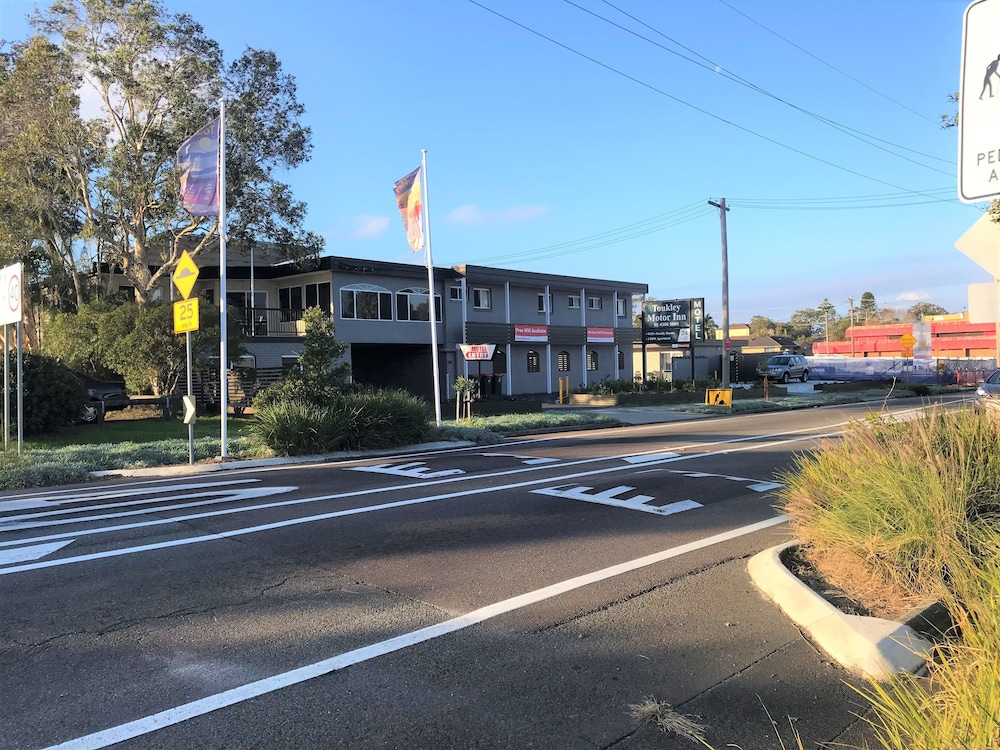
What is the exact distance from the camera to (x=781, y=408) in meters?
30.6

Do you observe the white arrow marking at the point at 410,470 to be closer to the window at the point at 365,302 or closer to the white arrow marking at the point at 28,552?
the white arrow marking at the point at 28,552

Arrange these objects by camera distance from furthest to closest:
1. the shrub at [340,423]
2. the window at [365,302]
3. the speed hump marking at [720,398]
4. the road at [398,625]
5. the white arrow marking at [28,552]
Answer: the window at [365,302] < the speed hump marking at [720,398] < the shrub at [340,423] < the white arrow marking at [28,552] < the road at [398,625]

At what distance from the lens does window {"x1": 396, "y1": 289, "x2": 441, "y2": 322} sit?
33812mm

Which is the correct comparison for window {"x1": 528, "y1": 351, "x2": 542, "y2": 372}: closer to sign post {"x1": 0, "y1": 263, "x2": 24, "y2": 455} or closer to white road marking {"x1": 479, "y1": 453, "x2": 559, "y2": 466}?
white road marking {"x1": 479, "y1": 453, "x2": 559, "y2": 466}

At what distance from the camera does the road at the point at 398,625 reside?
11.6 feet

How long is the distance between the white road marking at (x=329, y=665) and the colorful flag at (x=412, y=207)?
1416cm

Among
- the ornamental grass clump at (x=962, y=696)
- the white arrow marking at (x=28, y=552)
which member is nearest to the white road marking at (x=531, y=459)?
the white arrow marking at (x=28, y=552)

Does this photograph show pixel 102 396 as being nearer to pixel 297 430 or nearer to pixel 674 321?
pixel 297 430

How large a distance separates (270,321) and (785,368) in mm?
37077

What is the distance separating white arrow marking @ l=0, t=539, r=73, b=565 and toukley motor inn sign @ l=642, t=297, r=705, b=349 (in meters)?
34.9

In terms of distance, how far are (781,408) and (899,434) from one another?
2498 centimetres

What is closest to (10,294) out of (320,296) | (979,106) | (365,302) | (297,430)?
(297,430)

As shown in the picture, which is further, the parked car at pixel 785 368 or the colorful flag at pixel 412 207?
the parked car at pixel 785 368

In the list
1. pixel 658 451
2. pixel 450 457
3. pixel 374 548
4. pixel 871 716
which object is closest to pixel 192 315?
pixel 450 457
